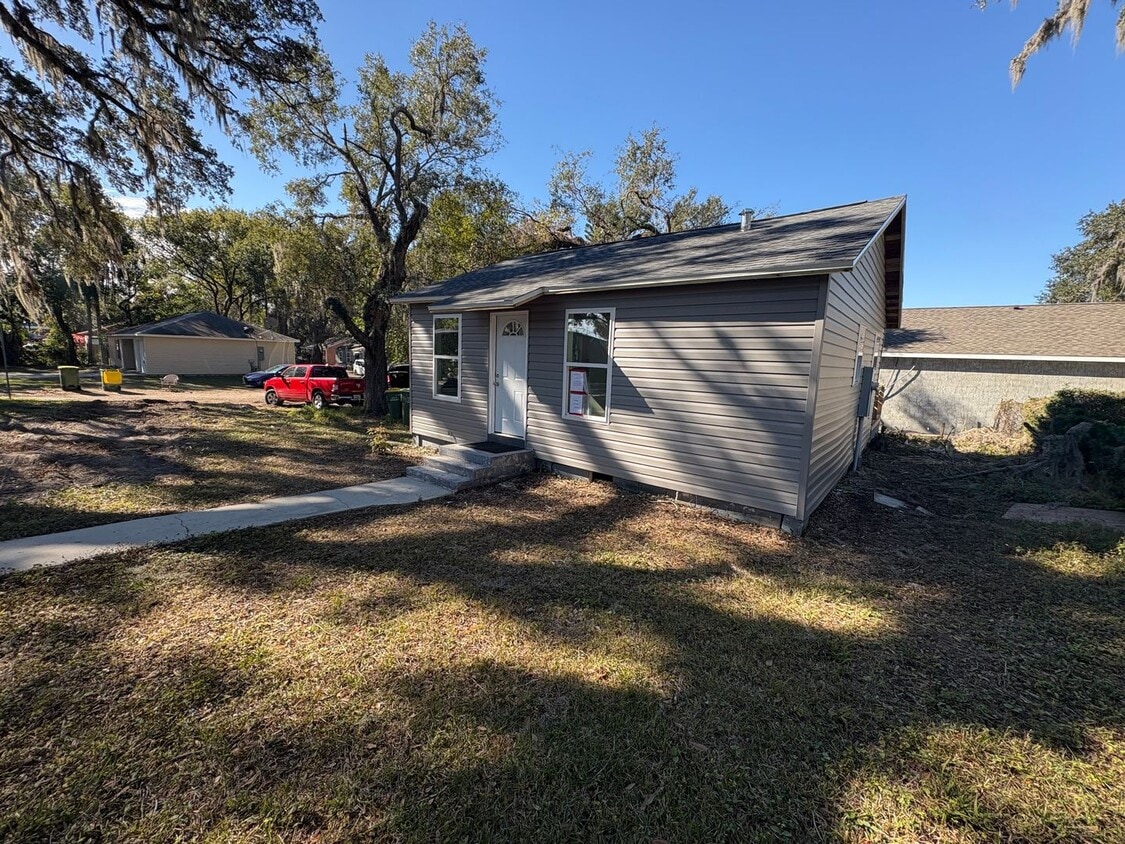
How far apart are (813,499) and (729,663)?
3.42m

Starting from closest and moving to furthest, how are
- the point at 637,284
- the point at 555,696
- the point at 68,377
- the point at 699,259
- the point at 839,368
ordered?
1. the point at 555,696
2. the point at 637,284
3. the point at 699,259
4. the point at 839,368
5. the point at 68,377

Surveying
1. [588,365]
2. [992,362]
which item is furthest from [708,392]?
[992,362]

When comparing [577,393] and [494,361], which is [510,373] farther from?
[577,393]

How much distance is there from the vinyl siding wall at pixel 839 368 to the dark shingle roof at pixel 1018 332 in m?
7.17

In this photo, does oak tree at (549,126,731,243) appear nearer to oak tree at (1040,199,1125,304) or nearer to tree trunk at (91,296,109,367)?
oak tree at (1040,199,1125,304)

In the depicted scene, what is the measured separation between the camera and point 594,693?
108 inches

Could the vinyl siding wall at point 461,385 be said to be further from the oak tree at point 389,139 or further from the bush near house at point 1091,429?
the bush near house at point 1091,429

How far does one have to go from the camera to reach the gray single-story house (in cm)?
1234

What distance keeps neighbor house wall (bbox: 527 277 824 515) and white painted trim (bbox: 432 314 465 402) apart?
235 centimetres

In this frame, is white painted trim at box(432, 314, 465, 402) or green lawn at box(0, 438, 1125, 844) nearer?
green lawn at box(0, 438, 1125, 844)

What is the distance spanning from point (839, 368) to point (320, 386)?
14760 mm

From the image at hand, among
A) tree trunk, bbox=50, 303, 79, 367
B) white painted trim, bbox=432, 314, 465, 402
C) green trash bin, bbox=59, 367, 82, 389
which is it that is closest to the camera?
white painted trim, bbox=432, 314, 465, 402

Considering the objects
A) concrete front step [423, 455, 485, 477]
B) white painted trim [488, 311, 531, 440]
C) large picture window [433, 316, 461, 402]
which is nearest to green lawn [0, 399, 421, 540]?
concrete front step [423, 455, 485, 477]

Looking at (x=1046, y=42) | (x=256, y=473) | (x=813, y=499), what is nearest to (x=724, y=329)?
(x=813, y=499)
